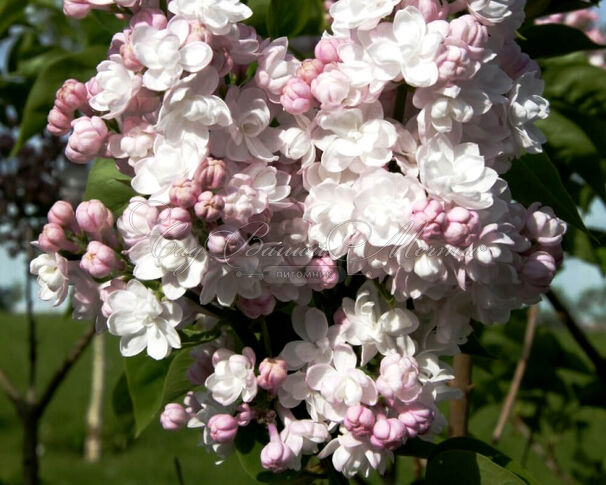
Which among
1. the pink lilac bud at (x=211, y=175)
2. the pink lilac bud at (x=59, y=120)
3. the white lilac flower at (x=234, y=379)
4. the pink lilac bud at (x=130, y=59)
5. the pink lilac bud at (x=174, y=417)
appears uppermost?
the pink lilac bud at (x=130, y=59)

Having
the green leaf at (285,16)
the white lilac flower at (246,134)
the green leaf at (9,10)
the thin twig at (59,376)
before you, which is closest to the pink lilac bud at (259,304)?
the white lilac flower at (246,134)

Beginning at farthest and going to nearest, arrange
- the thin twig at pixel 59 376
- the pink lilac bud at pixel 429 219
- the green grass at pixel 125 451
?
the green grass at pixel 125 451 → the thin twig at pixel 59 376 → the pink lilac bud at pixel 429 219

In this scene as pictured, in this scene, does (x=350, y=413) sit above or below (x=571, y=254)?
above

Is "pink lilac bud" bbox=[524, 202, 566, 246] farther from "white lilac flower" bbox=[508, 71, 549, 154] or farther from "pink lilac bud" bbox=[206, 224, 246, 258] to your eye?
"pink lilac bud" bbox=[206, 224, 246, 258]

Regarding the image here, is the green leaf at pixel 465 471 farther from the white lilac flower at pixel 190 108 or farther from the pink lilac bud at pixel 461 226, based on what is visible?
the white lilac flower at pixel 190 108

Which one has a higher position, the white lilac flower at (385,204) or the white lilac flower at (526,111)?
the white lilac flower at (526,111)

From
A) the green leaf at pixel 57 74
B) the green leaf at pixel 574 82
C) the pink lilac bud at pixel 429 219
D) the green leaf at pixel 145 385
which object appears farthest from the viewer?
the green leaf at pixel 574 82

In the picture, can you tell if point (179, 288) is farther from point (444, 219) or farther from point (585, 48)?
point (585, 48)

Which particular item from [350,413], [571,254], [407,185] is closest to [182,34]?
[407,185]
